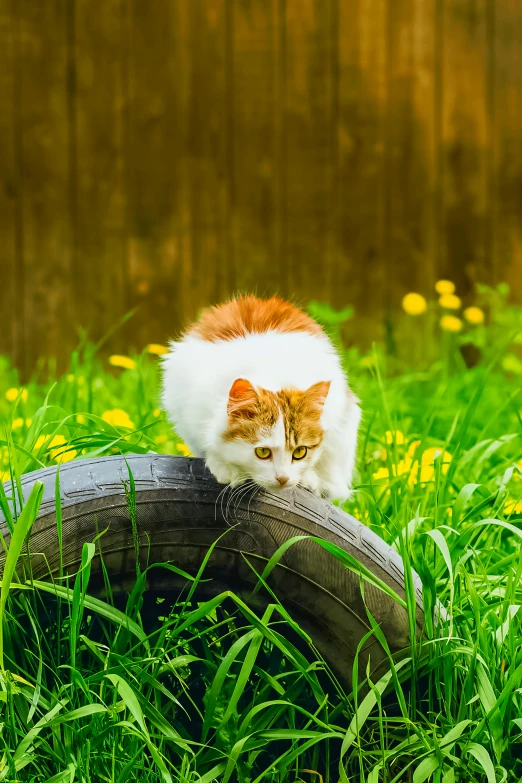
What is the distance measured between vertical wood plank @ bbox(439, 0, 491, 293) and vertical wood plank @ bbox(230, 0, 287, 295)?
2.32 ft

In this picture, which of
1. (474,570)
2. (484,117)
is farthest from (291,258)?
(474,570)

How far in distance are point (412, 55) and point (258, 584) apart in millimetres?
2758

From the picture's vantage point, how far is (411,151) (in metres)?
3.45

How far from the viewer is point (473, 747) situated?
1176 millimetres

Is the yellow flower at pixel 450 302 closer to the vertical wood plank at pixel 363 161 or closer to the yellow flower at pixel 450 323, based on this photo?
the yellow flower at pixel 450 323

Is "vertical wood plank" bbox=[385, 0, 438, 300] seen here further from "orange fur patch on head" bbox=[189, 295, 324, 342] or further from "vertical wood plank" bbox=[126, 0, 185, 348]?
"orange fur patch on head" bbox=[189, 295, 324, 342]

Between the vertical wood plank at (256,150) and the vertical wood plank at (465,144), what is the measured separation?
71 centimetres

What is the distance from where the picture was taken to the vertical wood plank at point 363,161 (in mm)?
3371

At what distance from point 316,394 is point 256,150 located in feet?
6.99

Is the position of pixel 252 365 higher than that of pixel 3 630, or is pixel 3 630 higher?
pixel 252 365

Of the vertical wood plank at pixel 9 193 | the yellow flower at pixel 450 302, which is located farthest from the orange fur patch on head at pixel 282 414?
the vertical wood plank at pixel 9 193

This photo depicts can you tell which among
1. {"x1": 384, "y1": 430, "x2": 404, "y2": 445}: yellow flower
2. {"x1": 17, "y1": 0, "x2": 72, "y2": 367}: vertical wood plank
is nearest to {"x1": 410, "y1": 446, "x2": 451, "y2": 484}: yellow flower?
{"x1": 384, "y1": 430, "x2": 404, "y2": 445}: yellow flower

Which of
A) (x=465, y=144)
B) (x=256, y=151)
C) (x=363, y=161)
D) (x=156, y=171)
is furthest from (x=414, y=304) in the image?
(x=156, y=171)

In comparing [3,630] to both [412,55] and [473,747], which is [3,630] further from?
[412,55]
